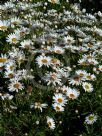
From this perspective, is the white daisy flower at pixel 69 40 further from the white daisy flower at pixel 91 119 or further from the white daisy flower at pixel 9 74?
the white daisy flower at pixel 91 119

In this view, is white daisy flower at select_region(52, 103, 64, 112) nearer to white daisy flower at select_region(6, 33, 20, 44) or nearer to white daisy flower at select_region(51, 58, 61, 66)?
white daisy flower at select_region(51, 58, 61, 66)

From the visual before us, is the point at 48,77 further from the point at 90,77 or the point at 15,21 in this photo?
the point at 15,21

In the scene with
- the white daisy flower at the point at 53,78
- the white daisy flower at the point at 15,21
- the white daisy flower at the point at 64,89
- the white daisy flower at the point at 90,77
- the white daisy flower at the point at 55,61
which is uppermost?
the white daisy flower at the point at 15,21

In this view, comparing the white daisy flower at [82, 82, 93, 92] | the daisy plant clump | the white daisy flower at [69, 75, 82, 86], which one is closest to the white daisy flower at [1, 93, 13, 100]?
the daisy plant clump

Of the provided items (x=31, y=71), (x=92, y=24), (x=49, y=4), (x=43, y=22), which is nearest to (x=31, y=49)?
(x=31, y=71)

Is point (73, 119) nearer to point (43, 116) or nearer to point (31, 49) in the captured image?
point (43, 116)

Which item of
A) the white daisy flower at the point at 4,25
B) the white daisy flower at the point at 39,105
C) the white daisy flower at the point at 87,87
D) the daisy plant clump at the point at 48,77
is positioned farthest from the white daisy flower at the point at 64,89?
the white daisy flower at the point at 4,25

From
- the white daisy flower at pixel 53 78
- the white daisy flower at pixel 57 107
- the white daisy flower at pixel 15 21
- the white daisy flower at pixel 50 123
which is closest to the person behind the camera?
the white daisy flower at pixel 50 123
